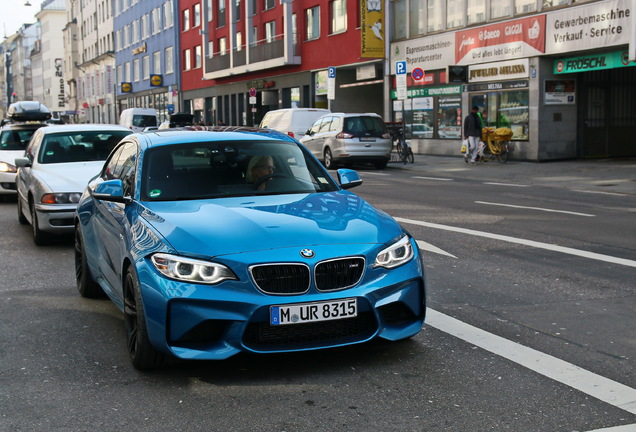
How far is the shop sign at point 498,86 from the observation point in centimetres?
2798

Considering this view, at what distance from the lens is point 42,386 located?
482cm

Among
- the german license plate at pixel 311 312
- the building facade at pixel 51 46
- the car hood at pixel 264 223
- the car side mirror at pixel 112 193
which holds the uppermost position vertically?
the building facade at pixel 51 46

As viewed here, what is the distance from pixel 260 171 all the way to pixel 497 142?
875 inches

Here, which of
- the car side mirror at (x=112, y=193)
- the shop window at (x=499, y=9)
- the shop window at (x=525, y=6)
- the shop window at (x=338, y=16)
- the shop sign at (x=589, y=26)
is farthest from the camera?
the shop window at (x=338, y=16)

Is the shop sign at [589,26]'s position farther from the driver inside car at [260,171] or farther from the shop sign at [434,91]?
the driver inside car at [260,171]

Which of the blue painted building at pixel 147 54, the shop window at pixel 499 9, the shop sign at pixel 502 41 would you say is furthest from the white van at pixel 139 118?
the shop window at pixel 499 9

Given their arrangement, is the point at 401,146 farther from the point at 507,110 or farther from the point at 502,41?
the point at 502,41

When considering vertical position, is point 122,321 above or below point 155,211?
below

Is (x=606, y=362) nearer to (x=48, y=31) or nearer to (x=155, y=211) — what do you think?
(x=155, y=211)

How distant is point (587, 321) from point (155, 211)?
3.10 metres

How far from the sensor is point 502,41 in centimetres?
2884

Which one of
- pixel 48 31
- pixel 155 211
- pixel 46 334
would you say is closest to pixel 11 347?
pixel 46 334

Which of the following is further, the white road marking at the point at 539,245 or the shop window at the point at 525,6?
the shop window at the point at 525,6

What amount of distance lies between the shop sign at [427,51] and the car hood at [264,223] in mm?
27441
